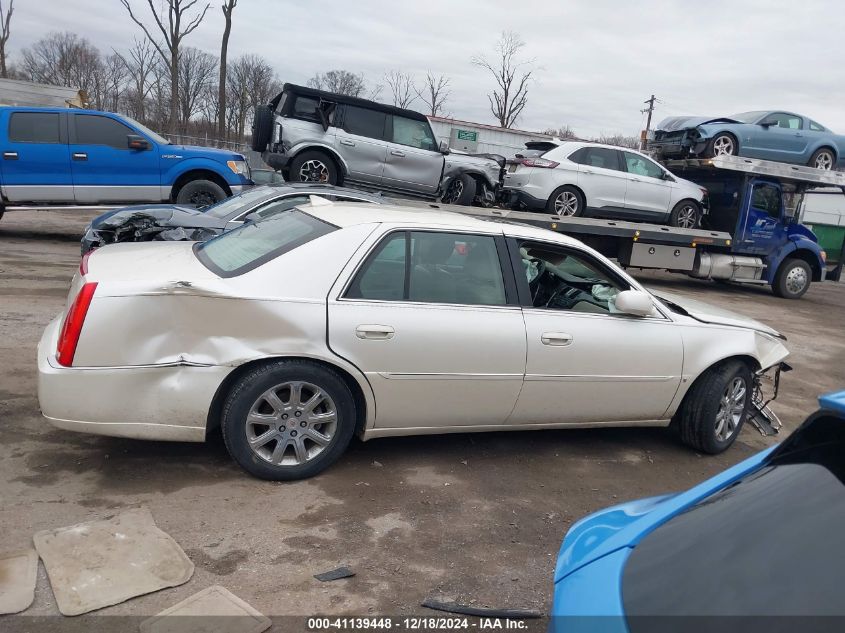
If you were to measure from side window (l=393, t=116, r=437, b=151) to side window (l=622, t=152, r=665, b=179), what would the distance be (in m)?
3.55

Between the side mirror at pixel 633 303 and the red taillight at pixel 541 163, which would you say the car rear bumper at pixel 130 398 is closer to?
the side mirror at pixel 633 303

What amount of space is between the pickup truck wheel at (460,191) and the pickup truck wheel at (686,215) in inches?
162

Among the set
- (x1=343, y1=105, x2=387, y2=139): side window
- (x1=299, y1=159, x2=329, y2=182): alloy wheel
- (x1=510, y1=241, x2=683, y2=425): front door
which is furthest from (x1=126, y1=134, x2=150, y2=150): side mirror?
(x1=510, y1=241, x2=683, y2=425): front door

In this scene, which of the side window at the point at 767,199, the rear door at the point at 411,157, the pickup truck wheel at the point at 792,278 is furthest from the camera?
the pickup truck wheel at the point at 792,278

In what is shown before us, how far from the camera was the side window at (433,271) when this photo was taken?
399 centimetres

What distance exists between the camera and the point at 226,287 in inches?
145

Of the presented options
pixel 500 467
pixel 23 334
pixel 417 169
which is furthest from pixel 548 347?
pixel 417 169

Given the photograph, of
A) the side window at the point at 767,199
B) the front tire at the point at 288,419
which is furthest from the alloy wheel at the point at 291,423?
the side window at the point at 767,199

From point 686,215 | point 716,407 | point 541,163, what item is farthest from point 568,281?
point 686,215

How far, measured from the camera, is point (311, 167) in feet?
36.5

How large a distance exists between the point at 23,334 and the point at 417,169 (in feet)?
23.1

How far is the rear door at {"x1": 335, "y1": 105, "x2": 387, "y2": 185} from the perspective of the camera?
11195 millimetres

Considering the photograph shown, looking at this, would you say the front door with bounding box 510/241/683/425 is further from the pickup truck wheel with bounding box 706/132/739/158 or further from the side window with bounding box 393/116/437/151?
the pickup truck wheel with bounding box 706/132/739/158

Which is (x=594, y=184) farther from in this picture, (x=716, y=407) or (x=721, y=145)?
(x=716, y=407)
